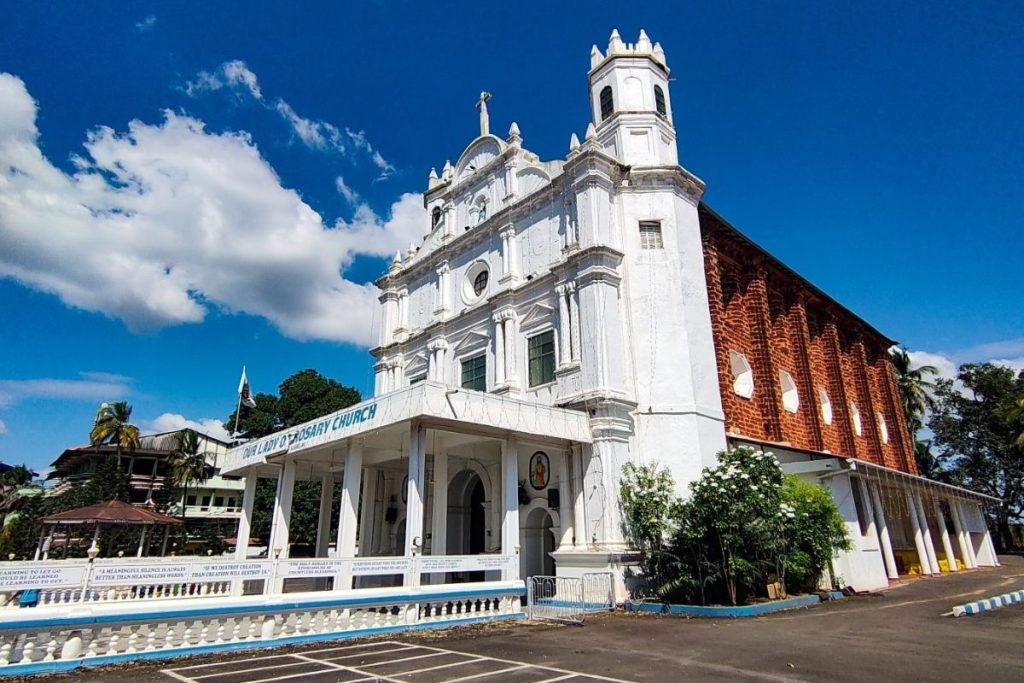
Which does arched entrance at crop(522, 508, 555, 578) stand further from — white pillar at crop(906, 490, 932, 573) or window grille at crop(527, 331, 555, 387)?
white pillar at crop(906, 490, 932, 573)

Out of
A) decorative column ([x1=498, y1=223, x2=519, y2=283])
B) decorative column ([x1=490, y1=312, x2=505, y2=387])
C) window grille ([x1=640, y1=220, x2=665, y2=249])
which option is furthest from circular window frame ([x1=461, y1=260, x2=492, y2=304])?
window grille ([x1=640, y1=220, x2=665, y2=249])

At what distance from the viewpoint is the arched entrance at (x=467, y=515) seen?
20688mm

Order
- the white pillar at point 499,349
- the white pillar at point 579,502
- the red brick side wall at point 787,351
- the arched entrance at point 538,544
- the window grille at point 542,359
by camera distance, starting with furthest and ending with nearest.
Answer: the red brick side wall at point 787,351, the white pillar at point 499,349, the window grille at point 542,359, the arched entrance at point 538,544, the white pillar at point 579,502

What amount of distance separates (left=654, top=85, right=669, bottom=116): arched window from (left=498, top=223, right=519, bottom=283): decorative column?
23.5 ft

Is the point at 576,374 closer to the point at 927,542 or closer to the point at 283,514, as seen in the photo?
the point at 283,514

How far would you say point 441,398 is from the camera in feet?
44.9

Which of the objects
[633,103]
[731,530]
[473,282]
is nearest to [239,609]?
[731,530]

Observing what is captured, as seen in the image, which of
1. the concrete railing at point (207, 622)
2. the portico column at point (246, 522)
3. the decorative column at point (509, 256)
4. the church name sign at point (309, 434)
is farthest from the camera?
the decorative column at point (509, 256)

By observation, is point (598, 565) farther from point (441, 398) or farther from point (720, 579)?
point (441, 398)

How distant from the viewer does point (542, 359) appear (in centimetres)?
2011

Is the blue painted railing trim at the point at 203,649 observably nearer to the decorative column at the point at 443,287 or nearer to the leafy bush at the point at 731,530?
the leafy bush at the point at 731,530

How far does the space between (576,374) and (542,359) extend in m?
2.04

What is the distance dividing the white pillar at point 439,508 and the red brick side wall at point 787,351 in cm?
980

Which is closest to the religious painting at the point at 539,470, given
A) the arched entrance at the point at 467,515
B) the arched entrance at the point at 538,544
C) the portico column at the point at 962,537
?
the arched entrance at the point at 538,544
